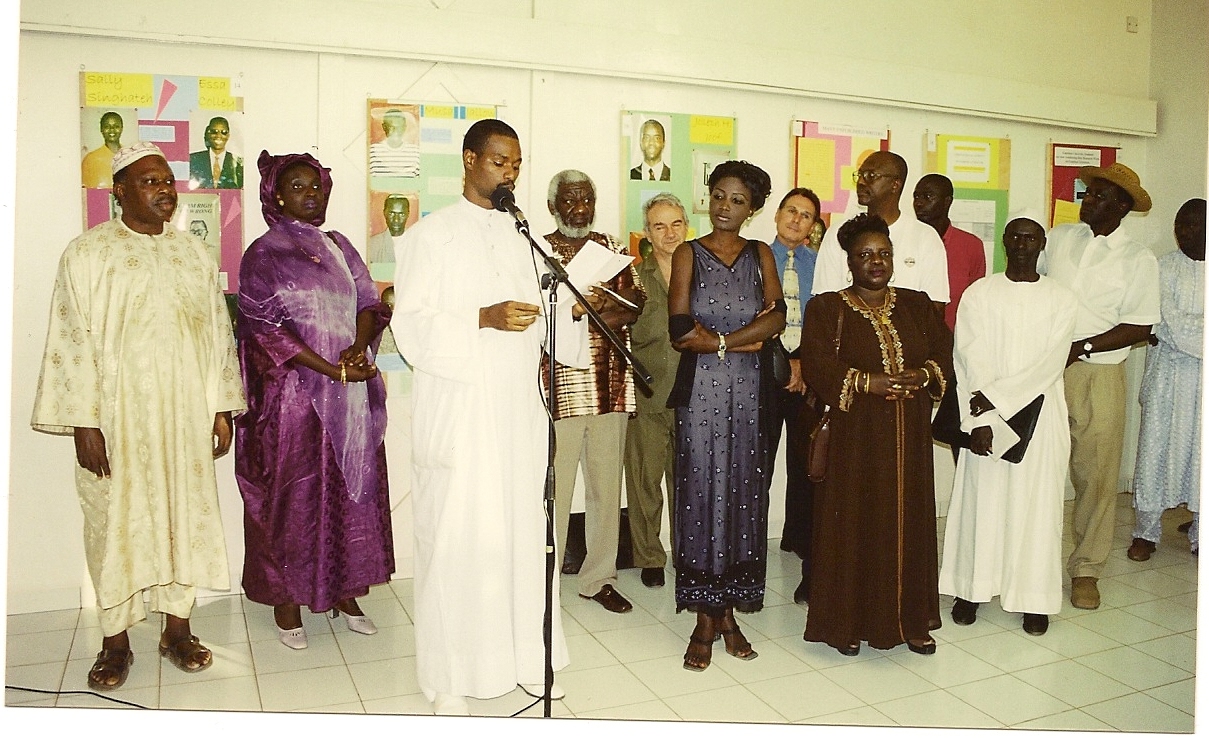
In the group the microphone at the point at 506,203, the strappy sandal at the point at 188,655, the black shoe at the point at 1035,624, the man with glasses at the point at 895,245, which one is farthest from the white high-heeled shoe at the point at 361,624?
the black shoe at the point at 1035,624

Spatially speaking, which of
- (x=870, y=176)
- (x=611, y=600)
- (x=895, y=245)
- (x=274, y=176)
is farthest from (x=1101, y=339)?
(x=274, y=176)

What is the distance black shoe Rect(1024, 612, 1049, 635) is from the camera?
12.1 feet

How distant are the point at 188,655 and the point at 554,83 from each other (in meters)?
2.65

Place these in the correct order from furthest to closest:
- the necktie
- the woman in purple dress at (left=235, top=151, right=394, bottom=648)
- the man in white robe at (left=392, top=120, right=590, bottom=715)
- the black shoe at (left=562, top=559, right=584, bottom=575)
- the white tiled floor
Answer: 1. the black shoe at (left=562, top=559, right=584, bottom=575)
2. the necktie
3. the woman in purple dress at (left=235, top=151, right=394, bottom=648)
4. the white tiled floor
5. the man in white robe at (left=392, top=120, right=590, bottom=715)

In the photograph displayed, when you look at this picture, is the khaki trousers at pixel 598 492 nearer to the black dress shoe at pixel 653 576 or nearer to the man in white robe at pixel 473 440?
the black dress shoe at pixel 653 576

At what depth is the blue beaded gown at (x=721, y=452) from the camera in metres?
3.27

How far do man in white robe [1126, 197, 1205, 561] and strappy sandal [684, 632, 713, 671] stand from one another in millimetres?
2178

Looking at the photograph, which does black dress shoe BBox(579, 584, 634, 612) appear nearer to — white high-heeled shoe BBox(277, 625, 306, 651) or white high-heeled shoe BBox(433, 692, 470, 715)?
white high-heeled shoe BBox(433, 692, 470, 715)

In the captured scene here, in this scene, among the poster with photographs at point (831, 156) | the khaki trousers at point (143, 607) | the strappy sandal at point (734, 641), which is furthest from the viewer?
the poster with photographs at point (831, 156)

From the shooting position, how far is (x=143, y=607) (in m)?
3.27

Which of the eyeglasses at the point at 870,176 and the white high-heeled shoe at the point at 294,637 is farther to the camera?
the eyeglasses at the point at 870,176

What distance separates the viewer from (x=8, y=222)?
2791 millimetres

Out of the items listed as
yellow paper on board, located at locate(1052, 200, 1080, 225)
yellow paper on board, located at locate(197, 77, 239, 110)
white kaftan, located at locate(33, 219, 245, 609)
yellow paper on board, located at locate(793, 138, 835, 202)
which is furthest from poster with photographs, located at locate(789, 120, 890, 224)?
white kaftan, located at locate(33, 219, 245, 609)

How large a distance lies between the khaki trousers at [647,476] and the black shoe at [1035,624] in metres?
1.49
